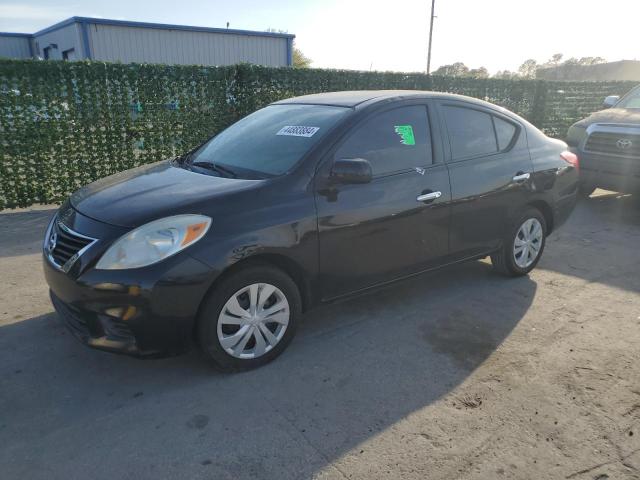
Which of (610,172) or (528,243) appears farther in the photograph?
(610,172)

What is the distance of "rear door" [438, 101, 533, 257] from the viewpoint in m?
4.17

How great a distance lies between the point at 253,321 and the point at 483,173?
2.39 meters

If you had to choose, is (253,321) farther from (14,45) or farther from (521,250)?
(14,45)

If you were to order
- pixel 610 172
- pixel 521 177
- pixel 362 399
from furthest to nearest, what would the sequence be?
pixel 610 172 → pixel 521 177 → pixel 362 399

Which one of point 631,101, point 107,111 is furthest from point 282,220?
point 631,101

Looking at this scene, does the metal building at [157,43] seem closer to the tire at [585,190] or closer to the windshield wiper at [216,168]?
the tire at [585,190]

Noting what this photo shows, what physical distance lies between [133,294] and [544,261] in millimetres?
4440

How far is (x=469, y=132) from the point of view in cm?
434

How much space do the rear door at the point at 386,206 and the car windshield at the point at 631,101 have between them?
6.43 meters

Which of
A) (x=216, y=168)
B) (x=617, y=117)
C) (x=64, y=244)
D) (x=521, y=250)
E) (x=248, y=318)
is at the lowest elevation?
(x=521, y=250)

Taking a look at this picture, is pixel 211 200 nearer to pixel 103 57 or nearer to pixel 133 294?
pixel 133 294

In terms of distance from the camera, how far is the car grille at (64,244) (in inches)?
118

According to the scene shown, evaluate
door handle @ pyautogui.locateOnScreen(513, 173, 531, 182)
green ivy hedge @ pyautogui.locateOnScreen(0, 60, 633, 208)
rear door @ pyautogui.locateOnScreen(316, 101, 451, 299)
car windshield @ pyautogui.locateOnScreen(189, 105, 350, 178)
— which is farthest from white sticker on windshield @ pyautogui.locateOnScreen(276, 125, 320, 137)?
green ivy hedge @ pyautogui.locateOnScreen(0, 60, 633, 208)

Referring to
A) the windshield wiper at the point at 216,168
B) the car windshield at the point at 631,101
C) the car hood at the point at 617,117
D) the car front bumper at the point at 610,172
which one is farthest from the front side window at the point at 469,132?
Answer: the car windshield at the point at 631,101
